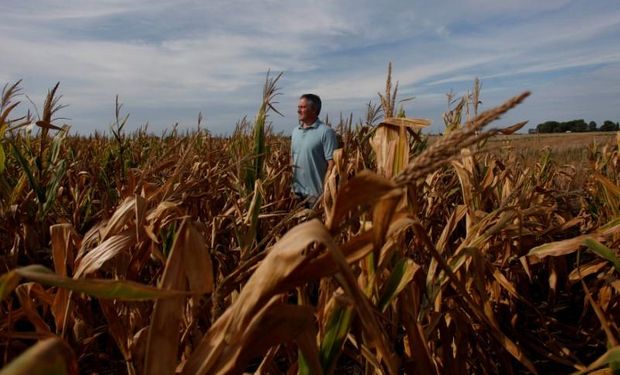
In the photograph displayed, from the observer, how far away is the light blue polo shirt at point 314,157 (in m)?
3.98

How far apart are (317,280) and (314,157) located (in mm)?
2558

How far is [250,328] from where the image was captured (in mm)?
774

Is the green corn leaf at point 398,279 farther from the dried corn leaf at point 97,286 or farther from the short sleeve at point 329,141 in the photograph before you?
the short sleeve at point 329,141

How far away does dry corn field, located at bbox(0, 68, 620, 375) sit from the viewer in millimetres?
730

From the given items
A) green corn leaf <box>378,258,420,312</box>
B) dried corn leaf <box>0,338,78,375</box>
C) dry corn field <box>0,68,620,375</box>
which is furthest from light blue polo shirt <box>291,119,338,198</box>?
dried corn leaf <box>0,338,78,375</box>

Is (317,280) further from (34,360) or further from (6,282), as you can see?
(34,360)

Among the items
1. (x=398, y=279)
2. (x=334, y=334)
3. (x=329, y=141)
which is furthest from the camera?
(x=329, y=141)

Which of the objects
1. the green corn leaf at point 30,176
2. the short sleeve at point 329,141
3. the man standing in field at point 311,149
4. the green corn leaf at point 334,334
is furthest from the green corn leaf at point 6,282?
the short sleeve at point 329,141

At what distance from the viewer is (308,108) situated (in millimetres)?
4176

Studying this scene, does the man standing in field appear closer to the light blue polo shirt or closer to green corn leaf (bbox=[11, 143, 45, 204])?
the light blue polo shirt

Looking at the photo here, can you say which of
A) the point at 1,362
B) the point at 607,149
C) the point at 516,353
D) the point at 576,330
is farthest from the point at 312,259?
the point at 607,149

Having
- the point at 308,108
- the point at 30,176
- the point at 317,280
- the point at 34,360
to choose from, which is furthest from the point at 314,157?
the point at 34,360

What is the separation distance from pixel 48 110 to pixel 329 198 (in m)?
1.69

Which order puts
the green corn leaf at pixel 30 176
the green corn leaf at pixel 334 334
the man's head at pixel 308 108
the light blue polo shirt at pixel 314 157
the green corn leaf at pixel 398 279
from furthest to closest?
the man's head at pixel 308 108 < the light blue polo shirt at pixel 314 157 < the green corn leaf at pixel 30 176 < the green corn leaf at pixel 398 279 < the green corn leaf at pixel 334 334
